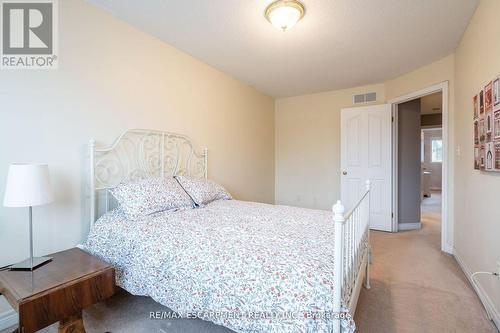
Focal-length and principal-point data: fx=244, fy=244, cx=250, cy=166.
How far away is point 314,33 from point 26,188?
2682 mm

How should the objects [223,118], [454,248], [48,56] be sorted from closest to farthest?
[48,56] < [454,248] < [223,118]

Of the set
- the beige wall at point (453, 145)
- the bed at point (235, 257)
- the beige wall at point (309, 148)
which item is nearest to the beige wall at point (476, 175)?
the beige wall at point (453, 145)

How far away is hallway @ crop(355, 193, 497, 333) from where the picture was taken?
1708 millimetres

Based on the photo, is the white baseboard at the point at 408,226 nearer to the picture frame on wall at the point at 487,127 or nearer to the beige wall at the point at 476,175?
the beige wall at the point at 476,175

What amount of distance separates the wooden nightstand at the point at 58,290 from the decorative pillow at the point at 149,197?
0.46 m

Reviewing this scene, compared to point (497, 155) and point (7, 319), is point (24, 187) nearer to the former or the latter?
point (7, 319)

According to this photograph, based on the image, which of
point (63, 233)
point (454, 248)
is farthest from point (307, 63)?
point (63, 233)

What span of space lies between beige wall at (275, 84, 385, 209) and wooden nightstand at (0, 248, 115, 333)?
3.81 meters

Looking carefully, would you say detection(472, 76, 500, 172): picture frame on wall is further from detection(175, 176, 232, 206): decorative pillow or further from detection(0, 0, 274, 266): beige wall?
detection(0, 0, 274, 266): beige wall

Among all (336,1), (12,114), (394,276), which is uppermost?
(336,1)

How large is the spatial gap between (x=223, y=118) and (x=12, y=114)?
7.72 ft

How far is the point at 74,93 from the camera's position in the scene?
2.02 m

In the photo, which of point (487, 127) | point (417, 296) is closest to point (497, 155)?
point (487, 127)

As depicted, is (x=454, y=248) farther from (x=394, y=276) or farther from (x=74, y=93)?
(x=74, y=93)
